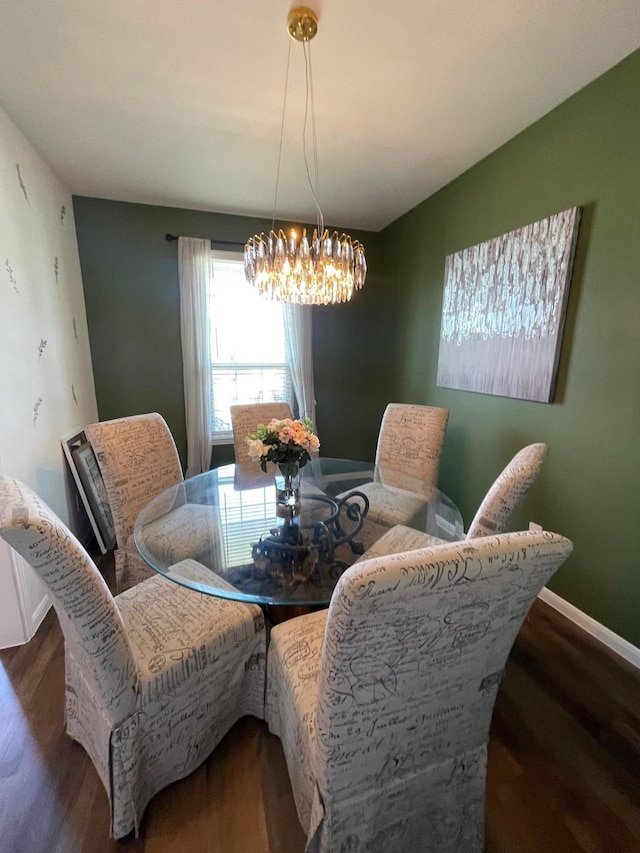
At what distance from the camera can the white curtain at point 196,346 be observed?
9.79ft

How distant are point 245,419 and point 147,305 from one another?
1.39 m

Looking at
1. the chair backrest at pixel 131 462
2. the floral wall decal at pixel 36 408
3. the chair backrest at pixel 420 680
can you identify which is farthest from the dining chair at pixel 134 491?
the chair backrest at pixel 420 680

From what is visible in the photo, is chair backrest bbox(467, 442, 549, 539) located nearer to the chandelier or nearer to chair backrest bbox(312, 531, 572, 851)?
chair backrest bbox(312, 531, 572, 851)

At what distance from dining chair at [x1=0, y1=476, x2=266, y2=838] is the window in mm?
2193

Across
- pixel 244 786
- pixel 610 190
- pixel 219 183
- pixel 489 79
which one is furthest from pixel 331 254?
pixel 244 786

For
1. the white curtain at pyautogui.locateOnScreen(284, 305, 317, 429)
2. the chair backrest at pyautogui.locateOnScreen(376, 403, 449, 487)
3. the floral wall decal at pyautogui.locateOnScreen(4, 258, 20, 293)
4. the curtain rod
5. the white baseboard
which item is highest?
the curtain rod

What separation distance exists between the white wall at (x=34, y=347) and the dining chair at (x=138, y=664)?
32.4 inches

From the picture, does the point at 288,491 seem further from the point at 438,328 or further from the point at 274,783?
the point at 438,328

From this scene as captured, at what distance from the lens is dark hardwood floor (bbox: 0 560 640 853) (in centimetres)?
103

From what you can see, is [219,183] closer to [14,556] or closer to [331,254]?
[331,254]

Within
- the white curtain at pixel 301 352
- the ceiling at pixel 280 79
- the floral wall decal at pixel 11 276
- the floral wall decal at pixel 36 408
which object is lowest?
the floral wall decal at pixel 36 408

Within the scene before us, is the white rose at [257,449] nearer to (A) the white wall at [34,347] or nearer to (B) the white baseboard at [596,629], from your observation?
(A) the white wall at [34,347]

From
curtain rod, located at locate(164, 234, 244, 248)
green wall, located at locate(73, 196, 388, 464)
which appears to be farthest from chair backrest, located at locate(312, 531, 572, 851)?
curtain rod, located at locate(164, 234, 244, 248)

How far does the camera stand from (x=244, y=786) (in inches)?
45.4
